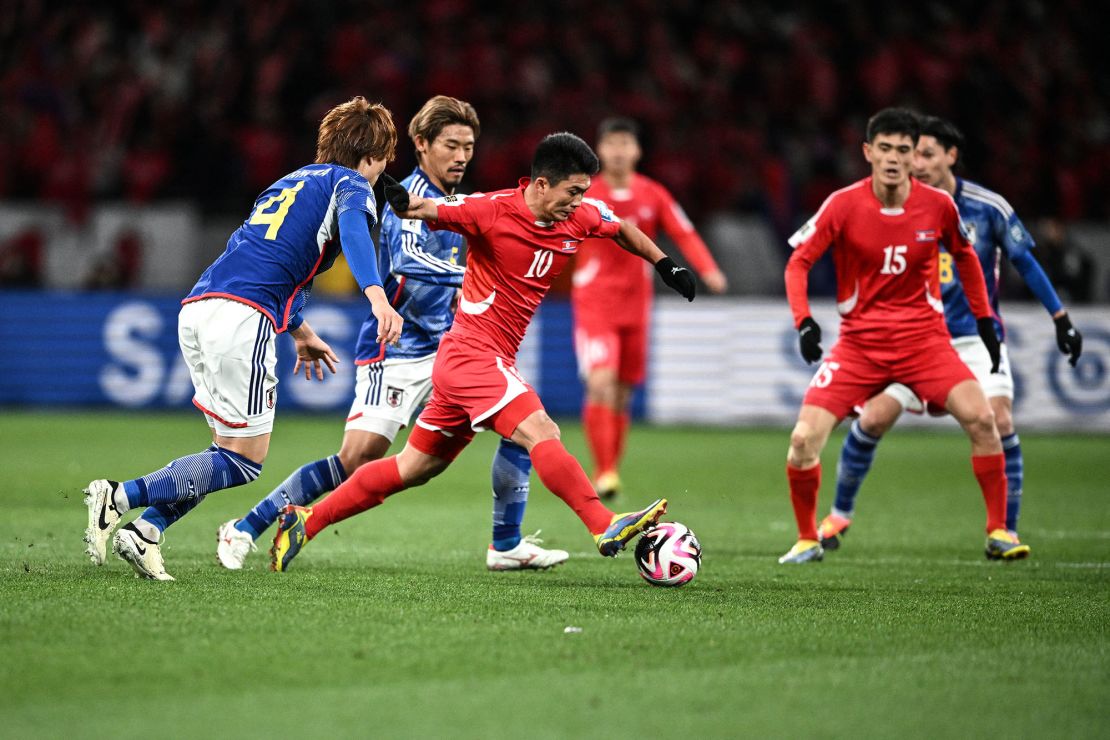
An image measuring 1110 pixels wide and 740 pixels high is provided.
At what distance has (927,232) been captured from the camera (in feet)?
23.6

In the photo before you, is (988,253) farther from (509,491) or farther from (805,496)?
(509,491)

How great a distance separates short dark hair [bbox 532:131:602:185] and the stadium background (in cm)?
1002

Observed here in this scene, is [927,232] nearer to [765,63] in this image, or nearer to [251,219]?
[251,219]

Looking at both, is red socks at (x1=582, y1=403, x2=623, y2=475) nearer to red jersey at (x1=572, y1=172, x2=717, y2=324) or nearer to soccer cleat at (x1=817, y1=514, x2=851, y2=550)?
red jersey at (x1=572, y1=172, x2=717, y2=324)

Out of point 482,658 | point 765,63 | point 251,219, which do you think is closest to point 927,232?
point 251,219

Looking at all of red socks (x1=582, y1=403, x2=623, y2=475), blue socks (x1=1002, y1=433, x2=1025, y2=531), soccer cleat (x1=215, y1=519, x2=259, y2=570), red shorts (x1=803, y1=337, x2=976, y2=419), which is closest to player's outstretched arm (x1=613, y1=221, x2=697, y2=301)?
red shorts (x1=803, y1=337, x2=976, y2=419)

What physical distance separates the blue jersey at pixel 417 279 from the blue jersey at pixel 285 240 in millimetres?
681

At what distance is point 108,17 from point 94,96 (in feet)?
5.67

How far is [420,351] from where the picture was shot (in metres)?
6.92

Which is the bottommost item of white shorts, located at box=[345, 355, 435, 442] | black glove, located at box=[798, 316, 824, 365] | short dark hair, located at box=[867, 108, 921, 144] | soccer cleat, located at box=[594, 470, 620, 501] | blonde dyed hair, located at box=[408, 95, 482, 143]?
soccer cleat, located at box=[594, 470, 620, 501]

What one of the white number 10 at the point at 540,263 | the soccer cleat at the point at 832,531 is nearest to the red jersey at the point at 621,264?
the soccer cleat at the point at 832,531

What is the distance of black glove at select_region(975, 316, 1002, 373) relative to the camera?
298 inches

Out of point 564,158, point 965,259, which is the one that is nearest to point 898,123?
point 965,259

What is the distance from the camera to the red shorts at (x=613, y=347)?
35.3 ft
